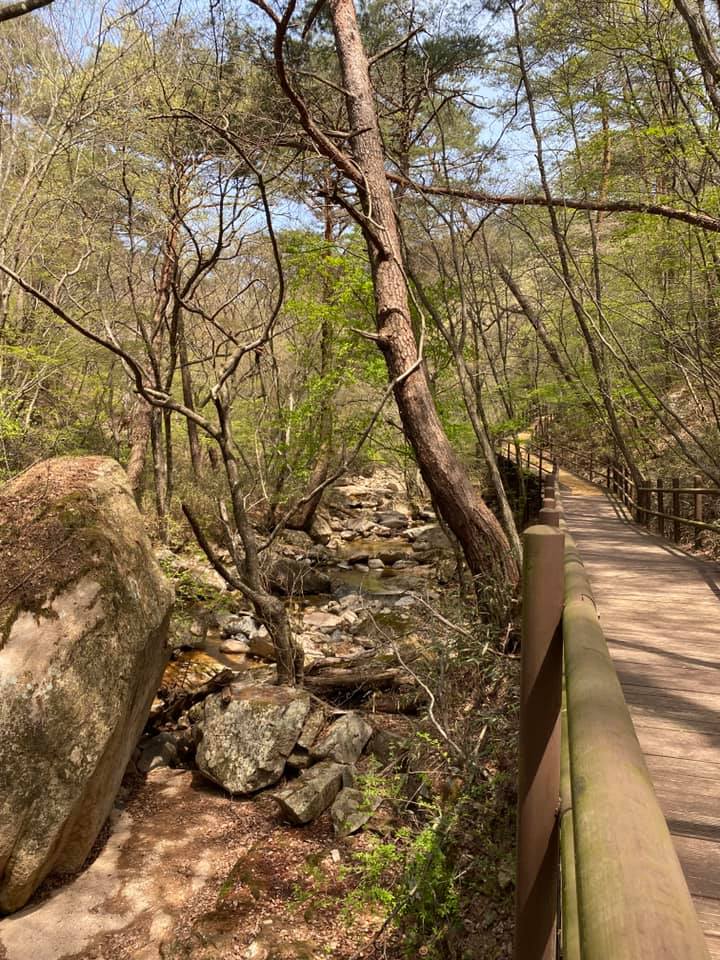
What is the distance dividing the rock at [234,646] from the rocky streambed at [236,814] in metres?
0.05

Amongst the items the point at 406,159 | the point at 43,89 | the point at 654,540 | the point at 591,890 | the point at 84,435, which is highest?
the point at 43,89

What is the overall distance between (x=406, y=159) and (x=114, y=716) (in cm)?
1017

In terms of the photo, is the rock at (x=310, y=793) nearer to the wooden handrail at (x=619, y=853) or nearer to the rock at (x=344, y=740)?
the rock at (x=344, y=740)

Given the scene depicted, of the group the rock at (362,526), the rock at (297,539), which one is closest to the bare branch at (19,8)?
the rock at (297,539)

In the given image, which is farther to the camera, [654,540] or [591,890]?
[654,540]

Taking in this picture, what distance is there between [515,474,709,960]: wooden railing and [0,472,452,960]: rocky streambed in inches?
132

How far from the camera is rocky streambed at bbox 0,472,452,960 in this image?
4223 millimetres

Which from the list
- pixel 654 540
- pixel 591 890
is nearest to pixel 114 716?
pixel 591 890

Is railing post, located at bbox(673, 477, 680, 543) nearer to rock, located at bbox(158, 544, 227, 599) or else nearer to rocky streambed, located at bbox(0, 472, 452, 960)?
rocky streambed, located at bbox(0, 472, 452, 960)

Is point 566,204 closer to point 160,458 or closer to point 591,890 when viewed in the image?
point 160,458

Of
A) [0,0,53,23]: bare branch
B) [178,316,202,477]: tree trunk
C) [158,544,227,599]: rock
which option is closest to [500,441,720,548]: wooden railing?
[158,544,227,599]: rock

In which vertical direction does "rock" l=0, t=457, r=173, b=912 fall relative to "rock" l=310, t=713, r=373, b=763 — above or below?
above

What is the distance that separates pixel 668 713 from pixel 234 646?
25.5 ft

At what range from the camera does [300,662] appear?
757 cm
